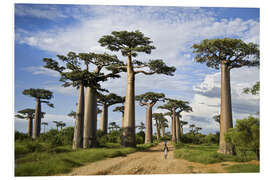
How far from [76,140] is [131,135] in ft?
11.1

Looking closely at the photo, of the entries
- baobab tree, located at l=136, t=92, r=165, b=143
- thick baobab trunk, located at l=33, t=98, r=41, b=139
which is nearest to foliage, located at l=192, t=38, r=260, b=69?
baobab tree, located at l=136, t=92, r=165, b=143

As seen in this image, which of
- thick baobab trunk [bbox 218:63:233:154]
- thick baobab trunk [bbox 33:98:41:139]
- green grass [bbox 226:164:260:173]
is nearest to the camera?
green grass [bbox 226:164:260:173]

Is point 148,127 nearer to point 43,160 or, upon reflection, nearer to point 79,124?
point 79,124

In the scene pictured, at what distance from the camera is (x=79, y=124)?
13805 mm

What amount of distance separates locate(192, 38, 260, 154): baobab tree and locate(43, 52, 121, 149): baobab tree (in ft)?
18.6

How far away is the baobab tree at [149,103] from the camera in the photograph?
77.0 ft

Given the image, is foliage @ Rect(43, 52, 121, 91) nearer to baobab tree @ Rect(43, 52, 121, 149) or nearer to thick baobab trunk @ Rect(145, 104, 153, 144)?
baobab tree @ Rect(43, 52, 121, 149)

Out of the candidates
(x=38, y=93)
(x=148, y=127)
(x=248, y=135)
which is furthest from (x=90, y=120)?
(x=148, y=127)

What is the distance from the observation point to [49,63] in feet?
45.0

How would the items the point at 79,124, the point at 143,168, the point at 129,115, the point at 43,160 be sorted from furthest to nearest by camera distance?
the point at 79,124 < the point at 129,115 < the point at 143,168 < the point at 43,160

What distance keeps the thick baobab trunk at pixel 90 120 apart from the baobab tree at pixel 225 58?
702 cm

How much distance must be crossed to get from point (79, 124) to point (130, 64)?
5052mm

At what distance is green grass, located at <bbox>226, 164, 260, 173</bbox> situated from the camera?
8.02 meters

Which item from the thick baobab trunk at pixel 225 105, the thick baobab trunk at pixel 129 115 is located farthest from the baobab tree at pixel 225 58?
the thick baobab trunk at pixel 129 115
